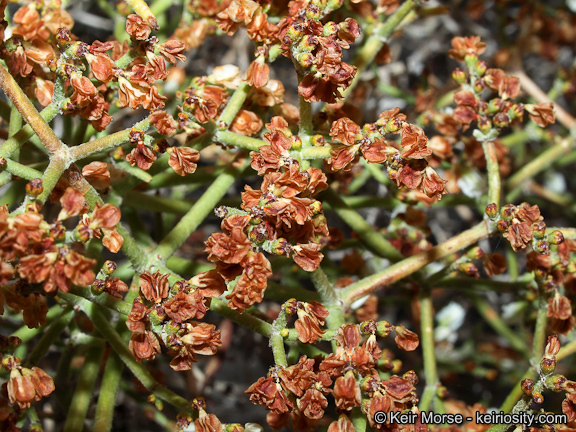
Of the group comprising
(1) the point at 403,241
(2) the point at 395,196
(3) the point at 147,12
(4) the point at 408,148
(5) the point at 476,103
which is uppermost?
(3) the point at 147,12

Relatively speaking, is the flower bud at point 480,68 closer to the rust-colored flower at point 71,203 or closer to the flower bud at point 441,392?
the flower bud at point 441,392

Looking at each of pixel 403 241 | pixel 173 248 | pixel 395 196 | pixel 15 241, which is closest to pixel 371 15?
pixel 395 196

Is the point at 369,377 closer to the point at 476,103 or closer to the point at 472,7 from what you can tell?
the point at 476,103

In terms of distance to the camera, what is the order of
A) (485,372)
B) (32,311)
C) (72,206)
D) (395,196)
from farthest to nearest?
(485,372), (395,196), (32,311), (72,206)

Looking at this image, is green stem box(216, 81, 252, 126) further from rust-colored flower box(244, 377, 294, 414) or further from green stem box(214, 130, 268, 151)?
rust-colored flower box(244, 377, 294, 414)

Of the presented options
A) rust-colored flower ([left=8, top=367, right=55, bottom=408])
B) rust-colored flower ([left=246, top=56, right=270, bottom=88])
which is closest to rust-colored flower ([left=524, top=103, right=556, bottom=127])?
rust-colored flower ([left=246, top=56, right=270, bottom=88])

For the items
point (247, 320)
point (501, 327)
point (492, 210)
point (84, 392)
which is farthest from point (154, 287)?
point (501, 327)

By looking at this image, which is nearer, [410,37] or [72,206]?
[72,206]
